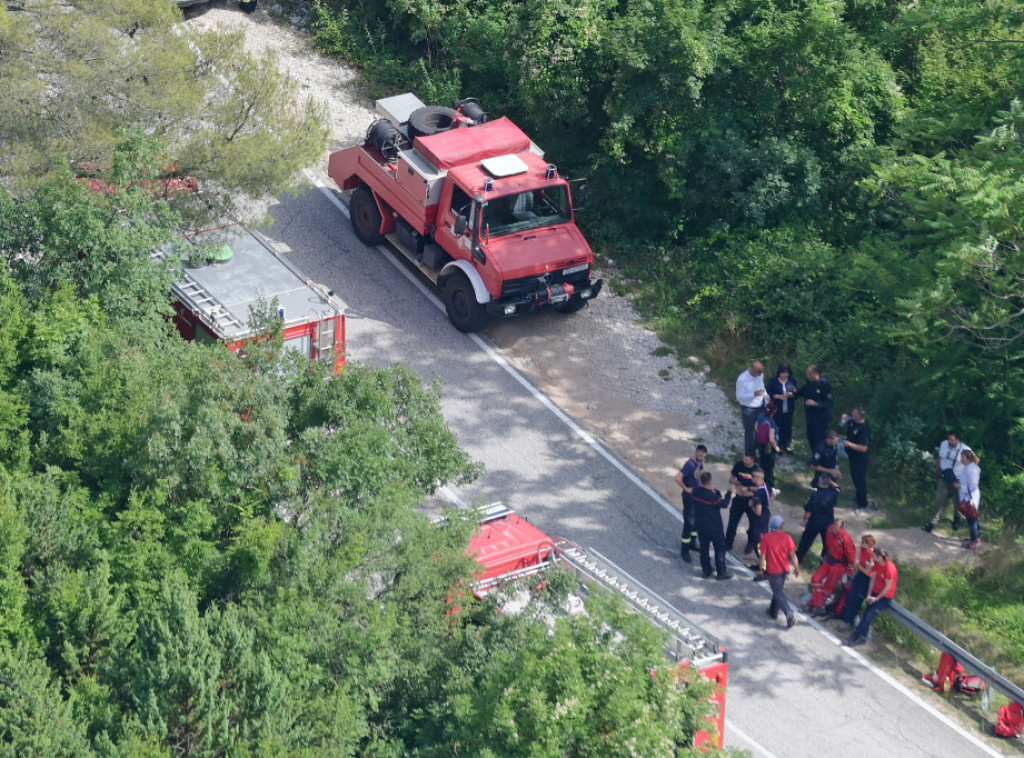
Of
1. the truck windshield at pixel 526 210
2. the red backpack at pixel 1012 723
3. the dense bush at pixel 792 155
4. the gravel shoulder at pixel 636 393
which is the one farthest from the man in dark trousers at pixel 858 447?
the truck windshield at pixel 526 210

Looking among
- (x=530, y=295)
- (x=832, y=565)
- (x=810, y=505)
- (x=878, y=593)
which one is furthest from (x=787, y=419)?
(x=530, y=295)

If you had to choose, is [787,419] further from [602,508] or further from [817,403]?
[602,508]

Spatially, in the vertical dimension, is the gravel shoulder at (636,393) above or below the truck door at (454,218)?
below

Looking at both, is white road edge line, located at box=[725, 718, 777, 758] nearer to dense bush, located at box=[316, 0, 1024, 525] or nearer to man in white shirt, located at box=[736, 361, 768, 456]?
man in white shirt, located at box=[736, 361, 768, 456]

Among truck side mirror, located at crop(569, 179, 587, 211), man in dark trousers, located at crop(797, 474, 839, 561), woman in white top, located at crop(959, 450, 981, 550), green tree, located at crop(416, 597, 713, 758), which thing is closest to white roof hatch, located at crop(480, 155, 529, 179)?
truck side mirror, located at crop(569, 179, 587, 211)

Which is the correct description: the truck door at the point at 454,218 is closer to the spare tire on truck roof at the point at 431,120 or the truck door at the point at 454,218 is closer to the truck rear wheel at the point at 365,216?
the truck rear wheel at the point at 365,216

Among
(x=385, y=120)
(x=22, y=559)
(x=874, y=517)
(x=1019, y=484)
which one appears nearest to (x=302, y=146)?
(x=385, y=120)

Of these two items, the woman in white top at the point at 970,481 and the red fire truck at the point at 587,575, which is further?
the woman in white top at the point at 970,481
